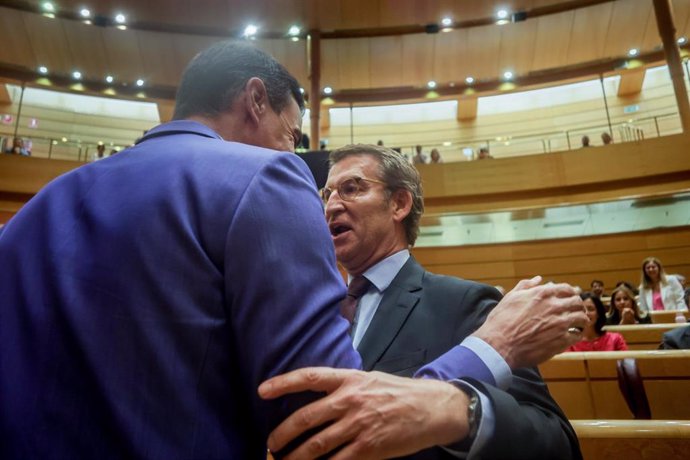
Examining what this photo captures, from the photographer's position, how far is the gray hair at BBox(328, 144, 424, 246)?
1815mm

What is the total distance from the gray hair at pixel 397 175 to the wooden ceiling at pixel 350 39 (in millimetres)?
10485

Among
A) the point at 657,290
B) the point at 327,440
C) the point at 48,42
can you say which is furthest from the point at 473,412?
the point at 48,42

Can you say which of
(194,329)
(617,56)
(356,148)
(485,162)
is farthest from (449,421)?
(617,56)

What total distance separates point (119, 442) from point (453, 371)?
0.53 metres

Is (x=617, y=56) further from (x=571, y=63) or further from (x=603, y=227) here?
(x=603, y=227)

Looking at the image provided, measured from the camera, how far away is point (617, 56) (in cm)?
1327

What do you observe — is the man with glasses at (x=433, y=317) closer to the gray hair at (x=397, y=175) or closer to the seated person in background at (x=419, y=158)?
the gray hair at (x=397, y=175)

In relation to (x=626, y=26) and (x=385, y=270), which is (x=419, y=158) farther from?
(x=385, y=270)

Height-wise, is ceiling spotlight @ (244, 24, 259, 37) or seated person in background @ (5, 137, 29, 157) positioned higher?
ceiling spotlight @ (244, 24, 259, 37)

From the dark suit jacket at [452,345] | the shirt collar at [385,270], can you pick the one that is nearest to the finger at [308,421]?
the dark suit jacket at [452,345]

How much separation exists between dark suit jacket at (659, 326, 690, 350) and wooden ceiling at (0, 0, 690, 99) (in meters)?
10.2

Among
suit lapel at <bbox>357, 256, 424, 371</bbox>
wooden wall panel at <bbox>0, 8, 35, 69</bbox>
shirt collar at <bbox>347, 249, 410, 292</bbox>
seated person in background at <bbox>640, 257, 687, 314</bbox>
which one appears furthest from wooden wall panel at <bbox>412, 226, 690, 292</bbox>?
wooden wall panel at <bbox>0, 8, 35, 69</bbox>

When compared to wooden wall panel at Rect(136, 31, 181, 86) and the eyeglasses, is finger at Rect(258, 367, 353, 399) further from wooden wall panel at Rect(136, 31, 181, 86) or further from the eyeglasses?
wooden wall panel at Rect(136, 31, 181, 86)

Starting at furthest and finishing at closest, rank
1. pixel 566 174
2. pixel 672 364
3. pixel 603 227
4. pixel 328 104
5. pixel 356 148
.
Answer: pixel 328 104 < pixel 566 174 < pixel 603 227 < pixel 672 364 < pixel 356 148
